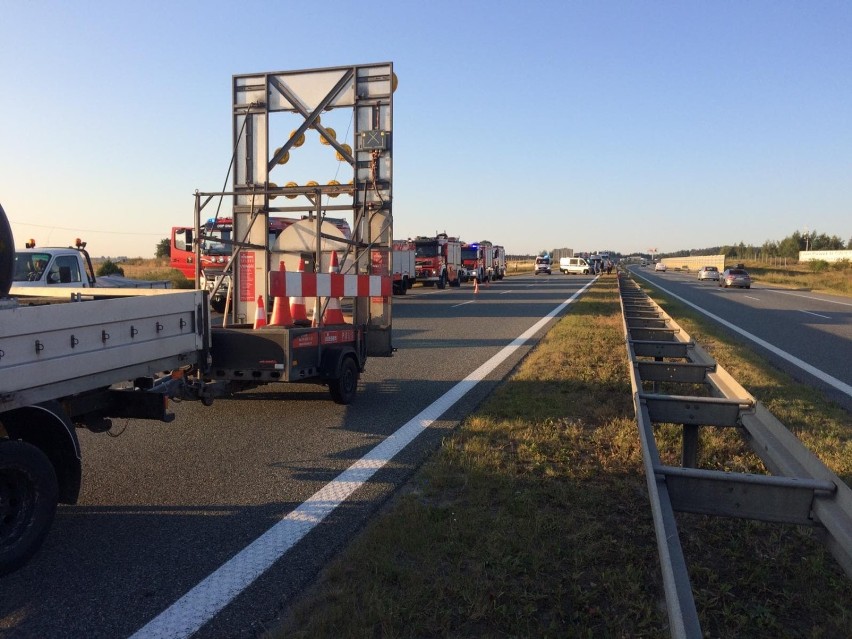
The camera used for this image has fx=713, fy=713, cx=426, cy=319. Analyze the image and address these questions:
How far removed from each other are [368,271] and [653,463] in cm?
550

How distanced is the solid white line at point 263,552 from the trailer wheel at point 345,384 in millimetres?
1063

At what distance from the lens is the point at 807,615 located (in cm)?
320

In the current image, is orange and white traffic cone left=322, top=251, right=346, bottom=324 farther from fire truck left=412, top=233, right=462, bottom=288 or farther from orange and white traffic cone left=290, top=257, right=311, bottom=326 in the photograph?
fire truck left=412, top=233, right=462, bottom=288

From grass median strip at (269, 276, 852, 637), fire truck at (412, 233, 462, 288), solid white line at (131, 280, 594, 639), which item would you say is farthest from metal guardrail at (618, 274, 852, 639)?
fire truck at (412, 233, 462, 288)

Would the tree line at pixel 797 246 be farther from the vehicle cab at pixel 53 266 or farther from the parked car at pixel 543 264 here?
the vehicle cab at pixel 53 266

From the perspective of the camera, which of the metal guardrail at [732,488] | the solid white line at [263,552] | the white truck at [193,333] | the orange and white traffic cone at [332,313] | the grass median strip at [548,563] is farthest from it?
the orange and white traffic cone at [332,313]

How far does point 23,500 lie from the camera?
3.83 meters

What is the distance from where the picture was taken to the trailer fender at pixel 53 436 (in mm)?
3926

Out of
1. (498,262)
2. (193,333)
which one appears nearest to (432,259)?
(498,262)

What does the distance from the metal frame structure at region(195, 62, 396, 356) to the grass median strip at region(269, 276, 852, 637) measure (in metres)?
3.37

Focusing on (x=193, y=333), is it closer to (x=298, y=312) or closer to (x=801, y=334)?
(x=298, y=312)

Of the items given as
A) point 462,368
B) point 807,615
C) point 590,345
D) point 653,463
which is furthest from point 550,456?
point 590,345

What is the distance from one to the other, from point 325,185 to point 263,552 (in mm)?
5408

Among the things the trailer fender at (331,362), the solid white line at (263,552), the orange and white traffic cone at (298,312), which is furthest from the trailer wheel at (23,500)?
the orange and white traffic cone at (298,312)
